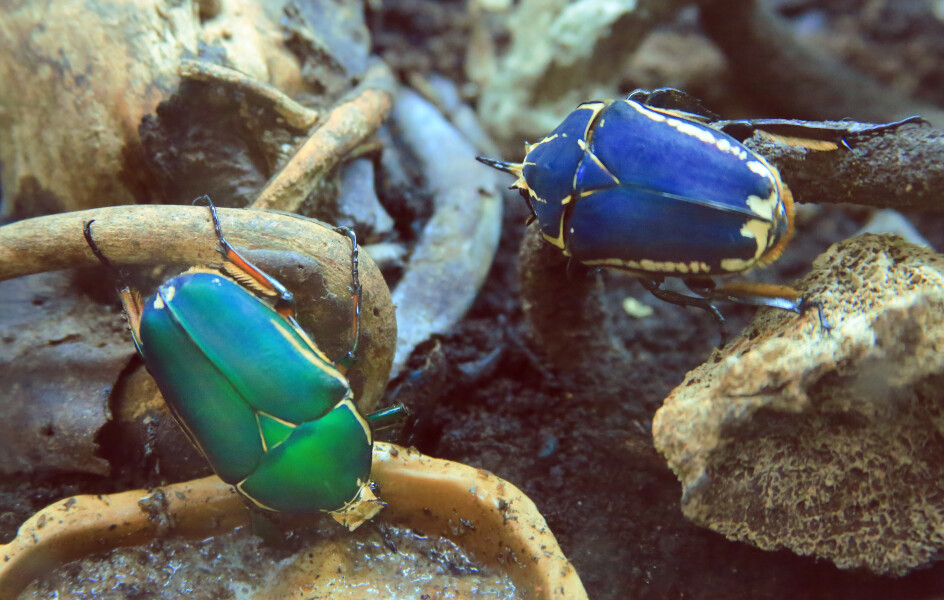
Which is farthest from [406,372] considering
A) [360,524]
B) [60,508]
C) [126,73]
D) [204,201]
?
[126,73]

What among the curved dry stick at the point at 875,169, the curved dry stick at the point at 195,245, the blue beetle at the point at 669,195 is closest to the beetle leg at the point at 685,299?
the blue beetle at the point at 669,195

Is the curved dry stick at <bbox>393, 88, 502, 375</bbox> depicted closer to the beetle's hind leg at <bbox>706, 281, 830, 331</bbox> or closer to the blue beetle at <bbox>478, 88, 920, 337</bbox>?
the blue beetle at <bbox>478, 88, 920, 337</bbox>

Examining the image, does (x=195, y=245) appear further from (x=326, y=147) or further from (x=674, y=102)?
(x=674, y=102)

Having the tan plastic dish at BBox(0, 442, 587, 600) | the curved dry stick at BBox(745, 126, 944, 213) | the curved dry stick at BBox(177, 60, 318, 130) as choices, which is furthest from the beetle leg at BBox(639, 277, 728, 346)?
the curved dry stick at BBox(177, 60, 318, 130)

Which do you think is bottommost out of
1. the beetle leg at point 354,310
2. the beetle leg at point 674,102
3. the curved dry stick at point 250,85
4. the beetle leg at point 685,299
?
the beetle leg at point 685,299

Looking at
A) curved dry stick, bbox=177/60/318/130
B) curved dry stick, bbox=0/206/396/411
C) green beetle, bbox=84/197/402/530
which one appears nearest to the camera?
green beetle, bbox=84/197/402/530

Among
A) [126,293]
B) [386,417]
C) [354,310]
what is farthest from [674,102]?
[126,293]

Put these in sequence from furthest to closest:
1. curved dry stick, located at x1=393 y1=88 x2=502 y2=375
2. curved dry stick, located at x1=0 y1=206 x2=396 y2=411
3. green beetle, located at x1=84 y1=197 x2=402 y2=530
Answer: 1. curved dry stick, located at x1=393 y1=88 x2=502 y2=375
2. curved dry stick, located at x1=0 y1=206 x2=396 y2=411
3. green beetle, located at x1=84 y1=197 x2=402 y2=530

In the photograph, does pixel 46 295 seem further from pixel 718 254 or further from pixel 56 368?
pixel 718 254

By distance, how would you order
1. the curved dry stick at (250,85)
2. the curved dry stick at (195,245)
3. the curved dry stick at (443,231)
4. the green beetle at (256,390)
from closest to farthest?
the green beetle at (256,390), the curved dry stick at (195,245), the curved dry stick at (250,85), the curved dry stick at (443,231)

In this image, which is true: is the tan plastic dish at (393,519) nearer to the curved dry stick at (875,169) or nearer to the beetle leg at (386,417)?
the beetle leg at (386,417)
